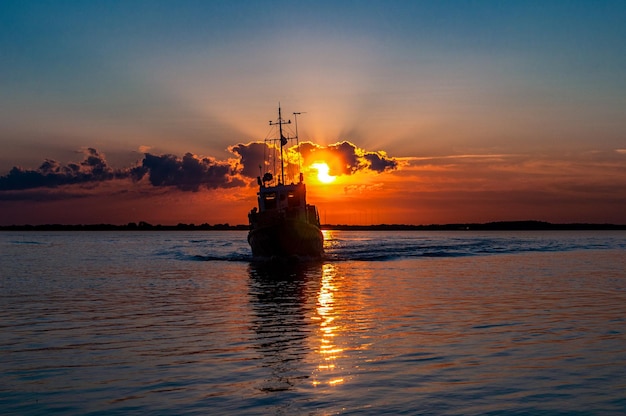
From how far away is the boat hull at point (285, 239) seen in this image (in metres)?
50.6

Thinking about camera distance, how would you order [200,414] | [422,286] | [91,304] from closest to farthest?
1. [200,414]
2. [91,304]
3. [422,286]

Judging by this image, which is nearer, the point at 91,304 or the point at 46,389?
the point at 46,389

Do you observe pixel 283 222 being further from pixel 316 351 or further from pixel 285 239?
pixel 316 351

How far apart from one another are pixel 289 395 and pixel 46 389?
4694 mm

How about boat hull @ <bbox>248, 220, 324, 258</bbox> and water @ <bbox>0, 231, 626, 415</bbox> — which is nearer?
water @ <bbox>0, 231, 626, 415</bbox>

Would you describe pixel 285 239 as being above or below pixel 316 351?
above

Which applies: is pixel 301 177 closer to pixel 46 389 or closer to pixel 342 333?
pixel 342 333

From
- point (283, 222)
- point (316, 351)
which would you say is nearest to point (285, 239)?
point (283, 222)

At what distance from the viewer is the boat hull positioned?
5062 centimetres

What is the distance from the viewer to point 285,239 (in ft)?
168

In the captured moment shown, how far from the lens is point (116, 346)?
1655 centimetres

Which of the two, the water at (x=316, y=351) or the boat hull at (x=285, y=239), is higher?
the boat hull at (x=285, y=239)

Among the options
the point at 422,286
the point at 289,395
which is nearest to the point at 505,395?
the point at 289,395

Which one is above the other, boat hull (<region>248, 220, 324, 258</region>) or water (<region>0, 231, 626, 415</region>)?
boat hull (<region>248, 220, 324, 258</region>)
